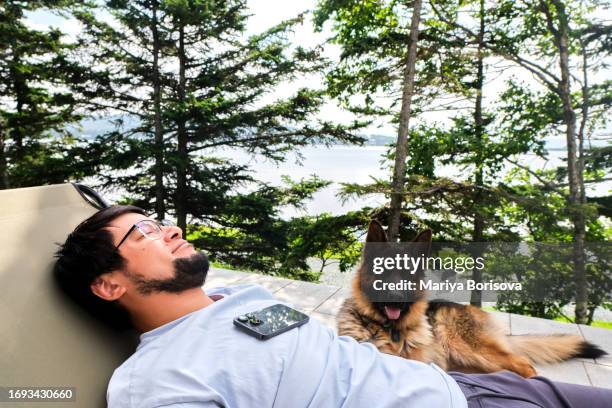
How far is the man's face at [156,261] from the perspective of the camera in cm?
130

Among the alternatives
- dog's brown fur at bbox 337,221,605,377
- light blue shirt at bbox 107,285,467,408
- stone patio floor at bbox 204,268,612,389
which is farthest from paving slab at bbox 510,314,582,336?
light blue shirt at bbox 107,285,467,408

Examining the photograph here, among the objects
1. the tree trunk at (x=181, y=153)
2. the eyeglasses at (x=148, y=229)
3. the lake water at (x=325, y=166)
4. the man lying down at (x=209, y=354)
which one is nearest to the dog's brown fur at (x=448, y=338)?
the man lying down at (x=209, y=354)

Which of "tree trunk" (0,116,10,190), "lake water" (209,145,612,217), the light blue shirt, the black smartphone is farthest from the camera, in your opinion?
"tree trunk" (0,116,10,190)

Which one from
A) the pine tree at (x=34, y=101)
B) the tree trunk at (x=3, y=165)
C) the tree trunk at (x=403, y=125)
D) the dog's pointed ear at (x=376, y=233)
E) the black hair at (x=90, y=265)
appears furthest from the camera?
the tree trunk at (x=3, y=165)

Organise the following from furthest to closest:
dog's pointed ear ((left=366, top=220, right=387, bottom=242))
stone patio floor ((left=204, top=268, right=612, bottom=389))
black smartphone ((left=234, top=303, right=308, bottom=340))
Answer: stone patio floor ((left=204, top=268, right=612, bottom=389)) < dog's pointed ear ((left=366, top=220, right=387, bottom=242)) < black smartphone ((left=234, top=303, right=308, bottom=340))

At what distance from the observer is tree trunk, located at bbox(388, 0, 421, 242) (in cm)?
494

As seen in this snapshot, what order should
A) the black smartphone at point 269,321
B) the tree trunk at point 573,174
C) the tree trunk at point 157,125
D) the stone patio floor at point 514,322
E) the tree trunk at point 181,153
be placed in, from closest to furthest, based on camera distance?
the black smartphone at point 269,321
the stone patio floor at point 514,322
the tree trunk at point 573,174
the tree trunk at point 157,125
the tree trunk at point 181,153

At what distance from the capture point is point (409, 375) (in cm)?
119

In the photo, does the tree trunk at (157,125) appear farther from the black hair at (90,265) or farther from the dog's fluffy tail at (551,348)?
the dog's fluffy tail at (551,348)

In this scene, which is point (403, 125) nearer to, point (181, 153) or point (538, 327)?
point (538, 327)

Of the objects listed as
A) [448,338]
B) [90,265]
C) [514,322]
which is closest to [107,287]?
[90,265]

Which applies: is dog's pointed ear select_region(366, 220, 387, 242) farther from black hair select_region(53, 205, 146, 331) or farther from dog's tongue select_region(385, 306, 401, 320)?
black hair select_region(53, 205, 146, 331)

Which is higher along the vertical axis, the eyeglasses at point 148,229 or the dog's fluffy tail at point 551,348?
the eyeglasses at point 148,229

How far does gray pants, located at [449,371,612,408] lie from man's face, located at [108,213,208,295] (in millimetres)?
986
